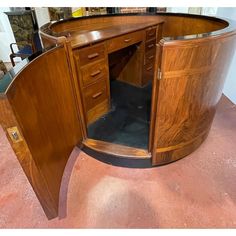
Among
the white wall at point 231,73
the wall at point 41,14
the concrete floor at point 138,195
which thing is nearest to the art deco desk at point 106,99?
the concrete floor at point 138,195

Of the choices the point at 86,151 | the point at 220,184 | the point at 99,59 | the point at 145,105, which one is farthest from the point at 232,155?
the point at 99,59

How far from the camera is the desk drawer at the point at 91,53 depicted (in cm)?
156

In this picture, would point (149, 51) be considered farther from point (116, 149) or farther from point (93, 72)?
point (116, 149)

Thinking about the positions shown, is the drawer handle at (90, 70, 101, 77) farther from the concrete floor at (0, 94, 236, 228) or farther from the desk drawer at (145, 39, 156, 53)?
the desk drawer at (145, 39, 156, 53)

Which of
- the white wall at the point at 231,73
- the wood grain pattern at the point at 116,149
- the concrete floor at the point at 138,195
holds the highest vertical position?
the white wall at the point at 231,73

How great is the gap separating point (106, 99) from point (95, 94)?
0.21 metres

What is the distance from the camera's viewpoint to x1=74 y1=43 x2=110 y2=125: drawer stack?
1607 mm

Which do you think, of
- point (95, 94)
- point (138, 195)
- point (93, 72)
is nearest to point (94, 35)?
point (93, 72)

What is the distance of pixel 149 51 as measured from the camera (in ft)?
8.12

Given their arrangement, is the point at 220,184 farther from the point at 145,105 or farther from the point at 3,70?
the point at 3,70

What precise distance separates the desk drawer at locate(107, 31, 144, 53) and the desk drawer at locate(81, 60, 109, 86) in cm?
17

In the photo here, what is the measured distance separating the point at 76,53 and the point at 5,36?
3.22m

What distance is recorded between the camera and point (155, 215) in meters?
1.27

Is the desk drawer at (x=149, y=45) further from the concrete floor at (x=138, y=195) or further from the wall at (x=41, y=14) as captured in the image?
the wall at (x=41, y=14)
